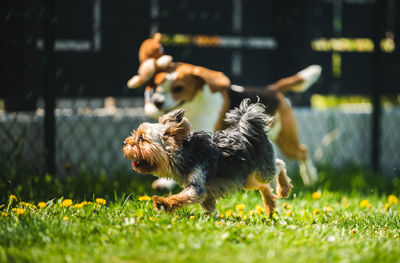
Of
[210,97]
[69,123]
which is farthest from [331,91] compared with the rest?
[69,123]

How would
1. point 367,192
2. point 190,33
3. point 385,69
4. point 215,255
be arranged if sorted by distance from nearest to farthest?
point 215,255 → point 367,192 → point 190,33 → point 385,69

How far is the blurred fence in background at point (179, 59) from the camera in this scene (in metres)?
5.69

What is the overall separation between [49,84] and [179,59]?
1851 millimetres

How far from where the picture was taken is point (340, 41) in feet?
24.9

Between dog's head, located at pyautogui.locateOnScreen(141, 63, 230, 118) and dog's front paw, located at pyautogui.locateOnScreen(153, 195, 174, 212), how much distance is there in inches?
64.7

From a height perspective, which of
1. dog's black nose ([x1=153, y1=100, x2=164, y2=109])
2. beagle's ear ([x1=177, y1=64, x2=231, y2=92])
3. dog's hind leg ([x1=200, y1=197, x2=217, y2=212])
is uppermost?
beagle's ear ([x1=177, y1=64, x2=231, y2=92])

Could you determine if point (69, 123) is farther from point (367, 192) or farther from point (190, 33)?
point (367, 192)

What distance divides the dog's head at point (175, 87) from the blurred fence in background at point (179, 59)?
3.56ft

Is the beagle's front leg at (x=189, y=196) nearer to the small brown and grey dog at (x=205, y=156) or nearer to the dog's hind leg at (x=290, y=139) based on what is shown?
the small brown and grey dog at (x=205, y=156)

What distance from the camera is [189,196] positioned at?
292cm

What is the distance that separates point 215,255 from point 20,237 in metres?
1.07

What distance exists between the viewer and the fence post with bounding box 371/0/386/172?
6621 mm

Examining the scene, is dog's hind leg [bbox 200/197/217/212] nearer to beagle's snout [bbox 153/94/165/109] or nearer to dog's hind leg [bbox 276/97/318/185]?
beagle's snout [bbox 153/94/165/109]

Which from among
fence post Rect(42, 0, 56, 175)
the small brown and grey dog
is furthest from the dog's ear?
fence post Rect(42, 0, 56, 175)
